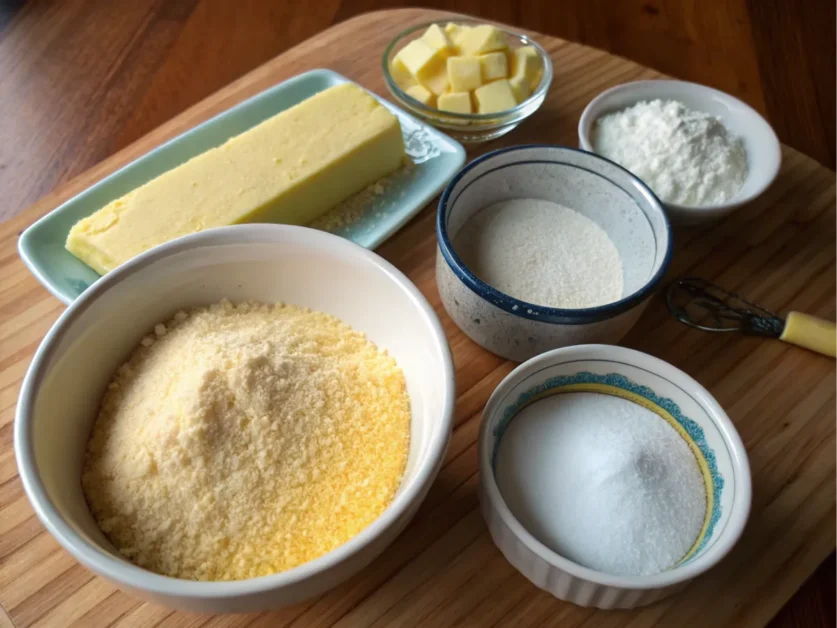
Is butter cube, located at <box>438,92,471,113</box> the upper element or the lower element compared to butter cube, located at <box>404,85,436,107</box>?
lower

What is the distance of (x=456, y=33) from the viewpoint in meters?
1.05

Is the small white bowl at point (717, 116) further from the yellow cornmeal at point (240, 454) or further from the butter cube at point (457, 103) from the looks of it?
the yellow cornmeal at point (240, 454)

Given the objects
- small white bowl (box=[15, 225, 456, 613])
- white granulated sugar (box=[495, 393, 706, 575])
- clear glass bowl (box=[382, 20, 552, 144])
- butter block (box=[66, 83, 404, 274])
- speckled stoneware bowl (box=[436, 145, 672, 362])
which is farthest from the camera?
clear glass bowl (box=[382, 20, 552, 144])

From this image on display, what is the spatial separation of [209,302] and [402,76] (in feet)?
1.76

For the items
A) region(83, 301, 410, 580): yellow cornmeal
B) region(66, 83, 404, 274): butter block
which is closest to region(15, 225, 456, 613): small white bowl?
region(83, 301, 410, 580): yellow cornmeal

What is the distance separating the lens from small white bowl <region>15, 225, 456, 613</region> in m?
0.45

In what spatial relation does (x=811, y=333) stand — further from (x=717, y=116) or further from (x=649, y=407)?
(x=717, y=116)

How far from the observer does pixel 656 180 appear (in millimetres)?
870

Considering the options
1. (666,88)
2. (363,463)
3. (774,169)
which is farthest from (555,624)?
(666,88)

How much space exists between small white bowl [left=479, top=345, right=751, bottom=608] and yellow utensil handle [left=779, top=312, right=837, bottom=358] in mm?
234

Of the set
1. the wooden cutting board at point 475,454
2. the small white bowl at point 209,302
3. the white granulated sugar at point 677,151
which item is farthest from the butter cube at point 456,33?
the small white bowl at point 209,302

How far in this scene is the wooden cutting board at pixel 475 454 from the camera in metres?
0.58

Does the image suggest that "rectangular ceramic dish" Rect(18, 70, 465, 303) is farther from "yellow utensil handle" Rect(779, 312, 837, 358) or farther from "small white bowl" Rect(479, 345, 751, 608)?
"yellow utensil handle" Rect(779, 312, 837, 358)

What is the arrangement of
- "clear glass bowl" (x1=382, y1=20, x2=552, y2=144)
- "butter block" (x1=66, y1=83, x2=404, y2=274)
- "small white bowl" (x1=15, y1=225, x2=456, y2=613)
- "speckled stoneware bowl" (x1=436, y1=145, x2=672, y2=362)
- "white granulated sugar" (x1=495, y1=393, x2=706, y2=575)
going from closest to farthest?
"small white bowl" (x1=15, y1=225, x2=456, y2=613)
"white granulated sugar" (x1=495, y1=393, x2=706, y2=575)
"speckled stoneware bowl" (x1=436, y1=145, x2=672, y2=362)
"butter block" (x1=66, y1=83, x2=404, y2=274)
"clear glass bowl" (x1=382, y1=20, x2=552, y2=144)
